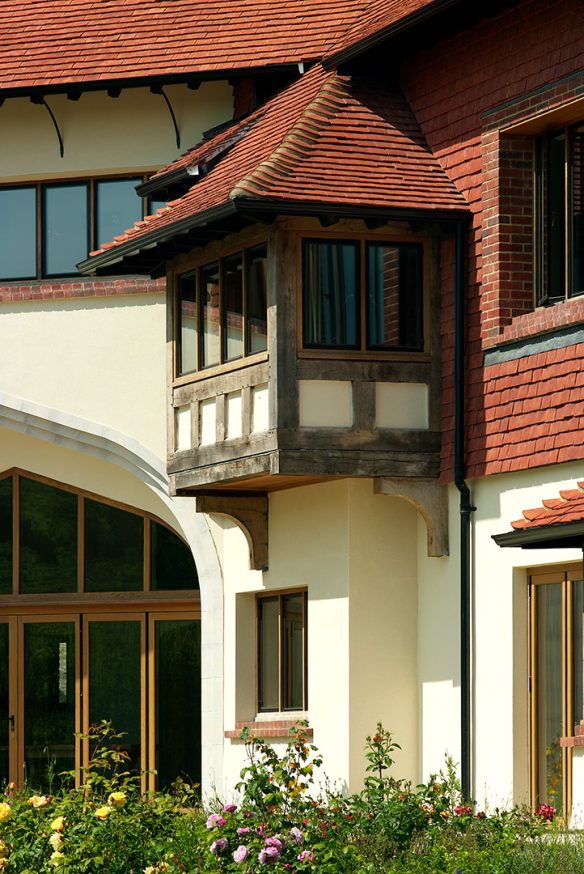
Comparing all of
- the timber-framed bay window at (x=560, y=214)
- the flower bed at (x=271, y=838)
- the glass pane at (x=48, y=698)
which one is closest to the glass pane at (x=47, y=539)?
the glass pane at (x=48, y=698)

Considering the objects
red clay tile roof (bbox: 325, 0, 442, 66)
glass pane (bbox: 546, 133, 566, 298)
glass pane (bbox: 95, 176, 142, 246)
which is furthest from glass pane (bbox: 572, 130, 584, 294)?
glass pane (bbox: 95, 176, 142, 246)

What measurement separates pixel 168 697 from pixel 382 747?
655cm

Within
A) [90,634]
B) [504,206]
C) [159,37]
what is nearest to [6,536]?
[90,634]

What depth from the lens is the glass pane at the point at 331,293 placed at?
16.7 m

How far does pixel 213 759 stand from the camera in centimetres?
2008

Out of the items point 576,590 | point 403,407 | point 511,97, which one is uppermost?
point 511,97

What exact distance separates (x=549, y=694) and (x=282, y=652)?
4221 millimetres

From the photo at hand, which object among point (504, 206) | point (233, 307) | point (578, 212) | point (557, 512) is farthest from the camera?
point (233, 307)

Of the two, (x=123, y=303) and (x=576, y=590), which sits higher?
(x=123, y=303)

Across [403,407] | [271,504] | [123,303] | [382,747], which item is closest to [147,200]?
[123,303]

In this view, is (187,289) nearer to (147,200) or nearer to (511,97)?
(147,200)

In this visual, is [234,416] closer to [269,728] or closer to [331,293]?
[331,293]

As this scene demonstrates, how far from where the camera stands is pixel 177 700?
903 inches

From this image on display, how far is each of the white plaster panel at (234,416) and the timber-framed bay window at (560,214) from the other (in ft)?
9.83
